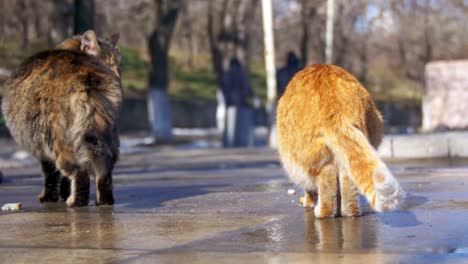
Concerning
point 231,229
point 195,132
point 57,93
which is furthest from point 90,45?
point 195,132

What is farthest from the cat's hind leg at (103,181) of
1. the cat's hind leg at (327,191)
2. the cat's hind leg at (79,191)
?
the cat's hind leg at (327,191)

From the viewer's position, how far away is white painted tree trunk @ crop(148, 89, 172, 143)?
1075 inches

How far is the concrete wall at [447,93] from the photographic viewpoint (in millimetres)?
24719

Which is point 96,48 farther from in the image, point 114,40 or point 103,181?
point 103,181

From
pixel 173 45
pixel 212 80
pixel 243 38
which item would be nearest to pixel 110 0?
pixel 243 38

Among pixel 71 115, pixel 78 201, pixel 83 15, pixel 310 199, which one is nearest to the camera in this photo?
pixel 310 199

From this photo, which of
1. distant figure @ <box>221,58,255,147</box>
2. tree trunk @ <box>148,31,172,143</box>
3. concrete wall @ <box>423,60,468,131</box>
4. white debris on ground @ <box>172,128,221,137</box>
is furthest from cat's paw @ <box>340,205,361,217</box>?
white debris on ground @ <box>172,128,221,137</box>

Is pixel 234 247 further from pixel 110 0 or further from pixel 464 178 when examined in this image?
pixel 110 0

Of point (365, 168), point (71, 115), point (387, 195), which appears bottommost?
point (387, 195)

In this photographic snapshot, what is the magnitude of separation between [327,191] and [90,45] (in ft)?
10.4

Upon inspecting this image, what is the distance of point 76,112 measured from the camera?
7.19 metres

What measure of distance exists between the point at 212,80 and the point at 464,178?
47.6m

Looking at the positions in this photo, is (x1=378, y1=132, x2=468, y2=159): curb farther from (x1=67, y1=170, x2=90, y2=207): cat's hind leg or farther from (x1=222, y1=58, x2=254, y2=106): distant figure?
(x1=222, y1=58, x2=254, y2=106): distant figure

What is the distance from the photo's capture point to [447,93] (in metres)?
25.1
